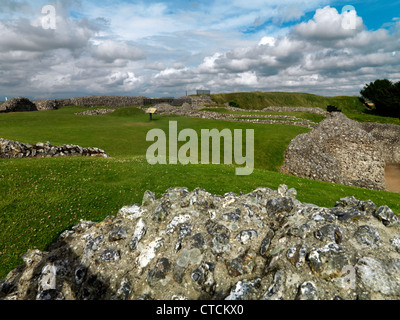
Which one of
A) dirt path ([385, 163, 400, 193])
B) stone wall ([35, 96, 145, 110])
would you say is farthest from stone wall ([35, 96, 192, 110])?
dirt path ([385, 163, 400, 193])

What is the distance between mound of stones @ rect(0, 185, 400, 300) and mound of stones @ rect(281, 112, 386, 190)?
26.4 meters

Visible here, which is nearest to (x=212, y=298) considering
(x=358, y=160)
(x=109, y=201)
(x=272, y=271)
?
(x=272, y=271)

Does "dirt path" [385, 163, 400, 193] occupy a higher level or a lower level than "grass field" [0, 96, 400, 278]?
lower

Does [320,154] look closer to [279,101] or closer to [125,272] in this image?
[125,272]

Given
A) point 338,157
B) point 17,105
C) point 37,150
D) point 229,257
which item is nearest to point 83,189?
point 37,150

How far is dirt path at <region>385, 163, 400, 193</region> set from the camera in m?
33.7

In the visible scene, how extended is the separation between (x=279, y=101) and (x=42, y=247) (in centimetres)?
16613

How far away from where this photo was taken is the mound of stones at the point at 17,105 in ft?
215

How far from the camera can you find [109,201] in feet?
49.4

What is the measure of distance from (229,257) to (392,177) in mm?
46485

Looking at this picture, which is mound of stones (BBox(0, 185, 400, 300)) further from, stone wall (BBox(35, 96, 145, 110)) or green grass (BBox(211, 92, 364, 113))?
green grass (BBox(211, 92, 364, 113))

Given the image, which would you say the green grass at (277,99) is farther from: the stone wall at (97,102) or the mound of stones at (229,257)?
the mound of stones at (229,257)

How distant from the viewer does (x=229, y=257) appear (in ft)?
20.8

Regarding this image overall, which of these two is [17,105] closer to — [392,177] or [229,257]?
[229,257]
